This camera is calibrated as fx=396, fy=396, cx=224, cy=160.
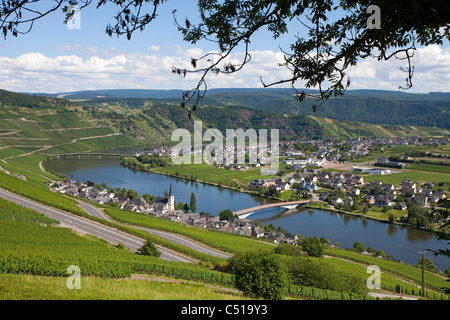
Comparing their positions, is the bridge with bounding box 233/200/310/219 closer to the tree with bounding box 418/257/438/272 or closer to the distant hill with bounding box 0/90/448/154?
the tree with bounding box 418/257/438/272

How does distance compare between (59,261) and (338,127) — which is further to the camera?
(338,127)

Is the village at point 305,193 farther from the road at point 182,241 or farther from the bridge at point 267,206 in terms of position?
the road at point 182,241

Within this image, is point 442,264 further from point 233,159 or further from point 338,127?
point 338,127

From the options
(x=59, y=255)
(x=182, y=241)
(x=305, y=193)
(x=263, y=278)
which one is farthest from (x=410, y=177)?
(x=59, y=255)

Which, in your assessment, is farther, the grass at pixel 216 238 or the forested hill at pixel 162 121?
the forested hill at pixel 162 121

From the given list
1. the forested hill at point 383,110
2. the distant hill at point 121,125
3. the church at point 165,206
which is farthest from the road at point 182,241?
the forested hill at point 383,110

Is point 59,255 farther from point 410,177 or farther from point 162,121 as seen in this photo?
point 162,121
